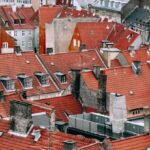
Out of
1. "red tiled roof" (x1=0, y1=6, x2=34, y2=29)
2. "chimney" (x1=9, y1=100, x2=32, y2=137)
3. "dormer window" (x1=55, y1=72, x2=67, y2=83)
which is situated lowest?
"chimney" (x1=9, y1=100, x2=32, y2=137)

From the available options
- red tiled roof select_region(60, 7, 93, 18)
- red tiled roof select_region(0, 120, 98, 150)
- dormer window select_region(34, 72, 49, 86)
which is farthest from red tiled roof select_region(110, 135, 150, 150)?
red tiled roof select_region(60, 7, 93, 18)

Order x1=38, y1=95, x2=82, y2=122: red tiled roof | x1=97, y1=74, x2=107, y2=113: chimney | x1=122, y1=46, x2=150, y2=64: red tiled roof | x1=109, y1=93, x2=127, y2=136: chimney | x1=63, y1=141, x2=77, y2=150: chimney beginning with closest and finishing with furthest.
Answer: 1. x1=63, y1=141, x2=77, y2=150: chimney
2. x1=109, y1=93, x2=127, y2=136: chimney
3. x1=38, y1=95, x2=82, y2=122: red tiled roof
4. x1=97, y1=74, x2=107, y2=113: chimney
5. x1=122, y1=46, x2=150, y2=64: red tiled roof

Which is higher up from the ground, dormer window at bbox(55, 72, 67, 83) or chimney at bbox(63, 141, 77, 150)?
dormer window at bbox(55, 72, 67, 83)

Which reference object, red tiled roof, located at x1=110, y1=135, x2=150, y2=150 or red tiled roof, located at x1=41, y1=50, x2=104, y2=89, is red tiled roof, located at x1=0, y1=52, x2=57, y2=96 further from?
red tiled roof, located at x1=110, y1=135, x2=150, y2=150

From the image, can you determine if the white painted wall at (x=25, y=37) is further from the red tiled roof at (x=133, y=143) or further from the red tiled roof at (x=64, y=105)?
the red tiled roof at (x=133, y=143)

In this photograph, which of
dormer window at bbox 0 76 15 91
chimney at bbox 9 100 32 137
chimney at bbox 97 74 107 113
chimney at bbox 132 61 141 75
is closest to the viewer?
chimney at bbox 9 100 32 137

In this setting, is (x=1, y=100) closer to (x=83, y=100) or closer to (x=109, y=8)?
(x=83, y=100)
